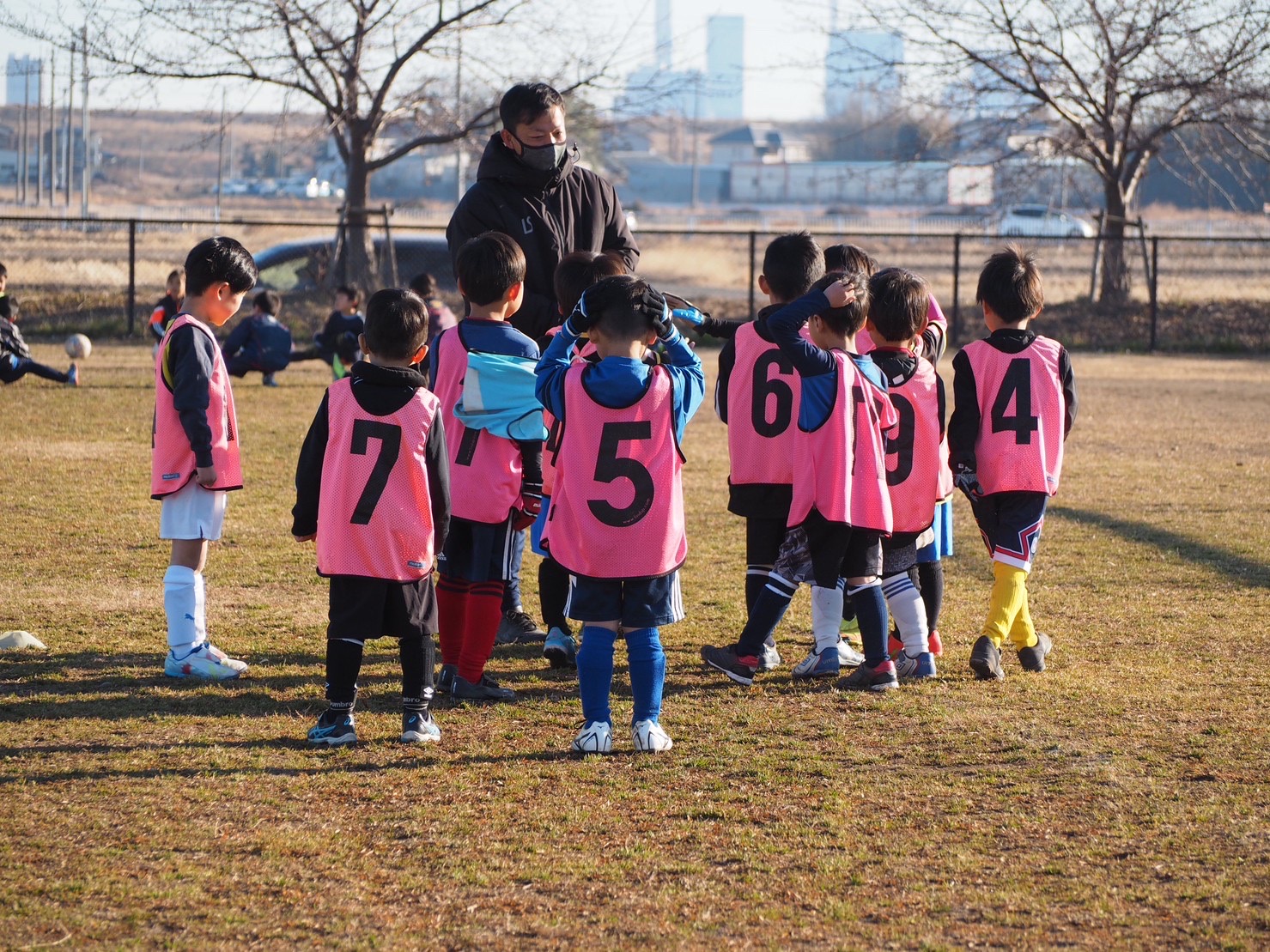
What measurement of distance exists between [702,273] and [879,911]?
3155cm

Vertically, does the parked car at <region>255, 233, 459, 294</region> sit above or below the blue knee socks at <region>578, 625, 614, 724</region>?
above

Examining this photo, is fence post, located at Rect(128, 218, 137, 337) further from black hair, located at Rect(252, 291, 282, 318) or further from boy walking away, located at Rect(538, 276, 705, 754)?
boy walking away, located at Rect(538, 276, 705, 754)

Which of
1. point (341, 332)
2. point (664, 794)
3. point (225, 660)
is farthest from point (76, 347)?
point (664, 794)

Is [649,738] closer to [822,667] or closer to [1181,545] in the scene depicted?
[822,667]

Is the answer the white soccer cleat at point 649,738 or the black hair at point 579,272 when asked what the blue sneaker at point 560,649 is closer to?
the white soccer cleat at point 649,738

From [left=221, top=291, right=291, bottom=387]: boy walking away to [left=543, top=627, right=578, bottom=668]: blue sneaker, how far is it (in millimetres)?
9450

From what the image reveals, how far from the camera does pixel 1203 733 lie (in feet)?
13.4

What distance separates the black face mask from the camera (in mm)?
4965

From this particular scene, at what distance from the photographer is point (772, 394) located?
4.71m

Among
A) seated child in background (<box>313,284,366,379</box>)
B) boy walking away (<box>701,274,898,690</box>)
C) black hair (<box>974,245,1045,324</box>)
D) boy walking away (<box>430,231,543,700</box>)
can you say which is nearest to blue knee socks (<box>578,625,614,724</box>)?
boy walking away (<box>430,231,543,700</box>)

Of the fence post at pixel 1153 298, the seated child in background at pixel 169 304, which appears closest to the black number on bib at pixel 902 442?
the seated child in background at pixel 169 304

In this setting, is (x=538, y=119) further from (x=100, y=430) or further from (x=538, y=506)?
(x=100, y=430)

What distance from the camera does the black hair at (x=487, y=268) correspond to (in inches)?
171

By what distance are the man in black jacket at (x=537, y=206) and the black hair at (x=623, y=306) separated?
1.23 m
